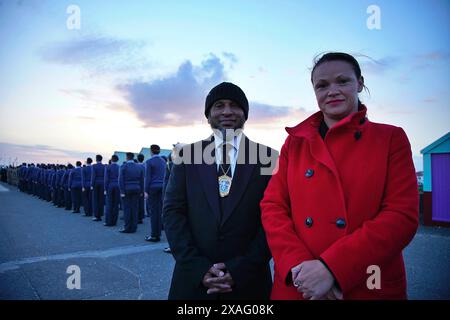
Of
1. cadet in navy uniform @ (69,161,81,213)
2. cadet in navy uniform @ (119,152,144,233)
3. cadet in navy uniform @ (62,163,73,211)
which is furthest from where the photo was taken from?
cadet in navy uniform @ (62,163,73,211)

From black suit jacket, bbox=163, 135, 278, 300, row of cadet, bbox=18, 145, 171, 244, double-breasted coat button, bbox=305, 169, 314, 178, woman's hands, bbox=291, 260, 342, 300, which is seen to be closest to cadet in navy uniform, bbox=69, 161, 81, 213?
row of cadet, bbox=18, 145, 171, 244

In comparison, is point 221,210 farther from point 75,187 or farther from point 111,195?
point 75,187

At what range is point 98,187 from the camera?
34.2ft

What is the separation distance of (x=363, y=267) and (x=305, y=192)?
44 centimetres

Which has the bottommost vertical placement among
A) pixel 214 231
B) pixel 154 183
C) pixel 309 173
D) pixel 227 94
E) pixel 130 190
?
pixel 130 190

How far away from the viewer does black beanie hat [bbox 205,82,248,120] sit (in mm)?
2008

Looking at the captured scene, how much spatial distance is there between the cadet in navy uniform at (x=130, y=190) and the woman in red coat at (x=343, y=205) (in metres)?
7.12

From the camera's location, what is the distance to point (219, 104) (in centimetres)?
205

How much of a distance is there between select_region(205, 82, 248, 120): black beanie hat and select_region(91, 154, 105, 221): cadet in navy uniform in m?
9.27

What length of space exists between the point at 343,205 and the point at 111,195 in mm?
9048

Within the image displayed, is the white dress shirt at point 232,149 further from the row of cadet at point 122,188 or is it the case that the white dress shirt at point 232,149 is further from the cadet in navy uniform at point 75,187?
the cadet in navy uniform at point 75,187

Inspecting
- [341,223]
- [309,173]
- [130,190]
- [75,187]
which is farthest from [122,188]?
[341,223]

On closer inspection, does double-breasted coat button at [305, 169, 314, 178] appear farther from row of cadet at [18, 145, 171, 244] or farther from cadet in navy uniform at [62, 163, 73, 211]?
cadet in navy uniform at [62, 163, 73, 211]

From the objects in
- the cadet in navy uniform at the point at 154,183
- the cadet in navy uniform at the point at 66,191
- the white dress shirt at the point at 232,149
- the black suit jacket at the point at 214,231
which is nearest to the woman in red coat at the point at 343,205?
the black suit jacket at the point at 214,231
